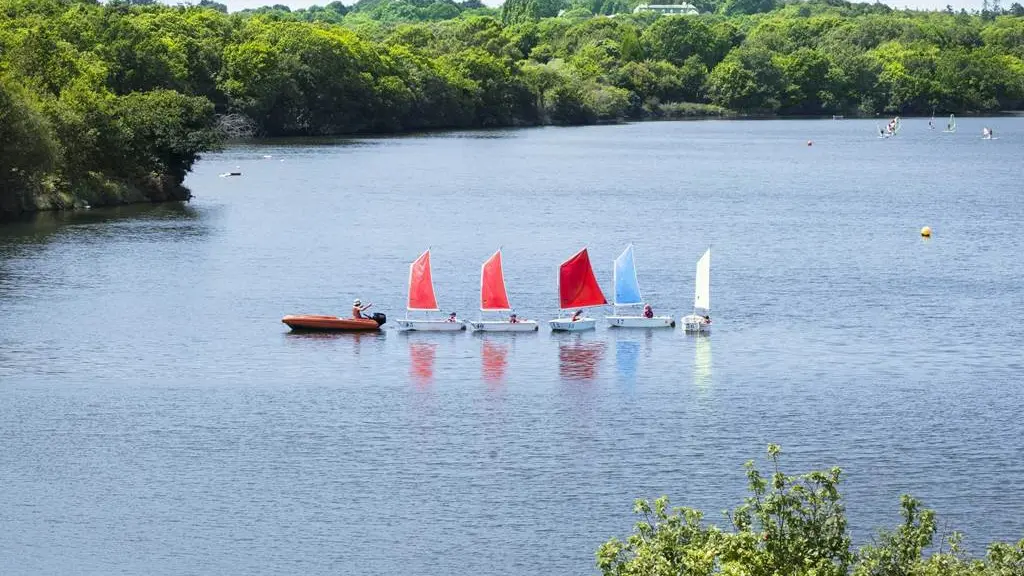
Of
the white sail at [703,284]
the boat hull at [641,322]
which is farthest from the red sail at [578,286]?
the white sail at [703,284]

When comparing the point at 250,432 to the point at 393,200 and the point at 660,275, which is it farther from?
the point at 393,200

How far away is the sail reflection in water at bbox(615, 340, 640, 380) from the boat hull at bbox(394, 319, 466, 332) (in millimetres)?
7158

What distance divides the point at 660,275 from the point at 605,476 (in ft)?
118

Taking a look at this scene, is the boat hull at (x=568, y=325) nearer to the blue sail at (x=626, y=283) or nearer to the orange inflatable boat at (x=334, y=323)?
the blue sail at (x=626, y=283)

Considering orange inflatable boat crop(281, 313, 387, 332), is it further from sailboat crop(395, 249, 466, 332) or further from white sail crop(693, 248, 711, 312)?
white sail crop(693, 248, 711, 312)

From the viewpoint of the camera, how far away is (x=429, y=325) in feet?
211

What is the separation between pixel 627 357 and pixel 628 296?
736 cm

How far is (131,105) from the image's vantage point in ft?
351

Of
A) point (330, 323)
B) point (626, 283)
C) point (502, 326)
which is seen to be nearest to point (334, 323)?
point (330, 323)

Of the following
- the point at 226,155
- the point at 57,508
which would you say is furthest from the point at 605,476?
the point at 226,155

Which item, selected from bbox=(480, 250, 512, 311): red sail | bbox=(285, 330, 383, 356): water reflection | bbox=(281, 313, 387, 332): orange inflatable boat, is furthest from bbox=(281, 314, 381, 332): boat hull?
bbox=(480, 250, 512, 311): red sail

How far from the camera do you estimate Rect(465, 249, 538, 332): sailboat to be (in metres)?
64.2

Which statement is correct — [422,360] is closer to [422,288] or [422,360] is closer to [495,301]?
[422,288]

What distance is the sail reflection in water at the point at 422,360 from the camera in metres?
56.6
